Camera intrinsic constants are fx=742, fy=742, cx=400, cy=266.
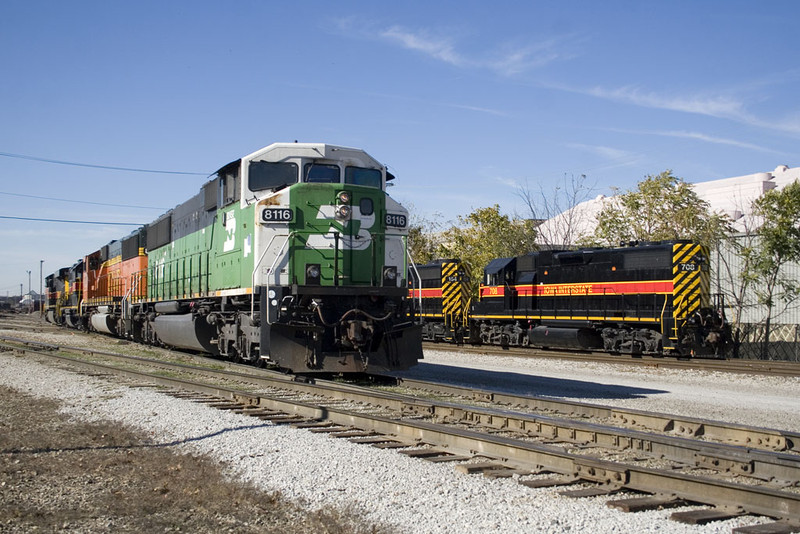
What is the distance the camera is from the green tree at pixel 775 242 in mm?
24594

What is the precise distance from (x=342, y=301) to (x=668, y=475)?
6.75 meters

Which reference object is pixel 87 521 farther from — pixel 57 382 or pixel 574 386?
pixel 574 386

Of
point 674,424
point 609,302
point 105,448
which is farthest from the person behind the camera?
point 609,302

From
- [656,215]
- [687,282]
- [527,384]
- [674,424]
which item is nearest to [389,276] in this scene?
[527,384]

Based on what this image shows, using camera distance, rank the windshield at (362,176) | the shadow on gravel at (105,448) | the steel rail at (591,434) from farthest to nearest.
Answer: the windshield at (362,176)
the shadow on gravel at (105,448)
the steel rail at (591,434)

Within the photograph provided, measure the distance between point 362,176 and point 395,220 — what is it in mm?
918

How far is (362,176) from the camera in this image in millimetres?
12055

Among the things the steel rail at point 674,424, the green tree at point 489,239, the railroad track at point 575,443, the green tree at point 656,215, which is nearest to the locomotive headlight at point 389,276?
the railroad track at point 575,443

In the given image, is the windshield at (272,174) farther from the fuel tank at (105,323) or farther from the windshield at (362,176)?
the fuel tank at (105,323)

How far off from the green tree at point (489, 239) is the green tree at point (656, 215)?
6907 mm

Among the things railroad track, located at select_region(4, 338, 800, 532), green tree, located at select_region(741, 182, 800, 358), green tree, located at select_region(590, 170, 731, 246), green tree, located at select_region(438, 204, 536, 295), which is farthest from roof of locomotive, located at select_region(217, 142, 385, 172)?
green tree, located at select_region(438, 204, 536, 295)

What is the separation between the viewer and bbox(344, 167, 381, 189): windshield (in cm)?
1195

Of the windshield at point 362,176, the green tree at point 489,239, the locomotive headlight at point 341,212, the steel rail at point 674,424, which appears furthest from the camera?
the green tree at point 489,239

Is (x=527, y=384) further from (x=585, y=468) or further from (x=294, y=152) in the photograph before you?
(x=585, y=468)
